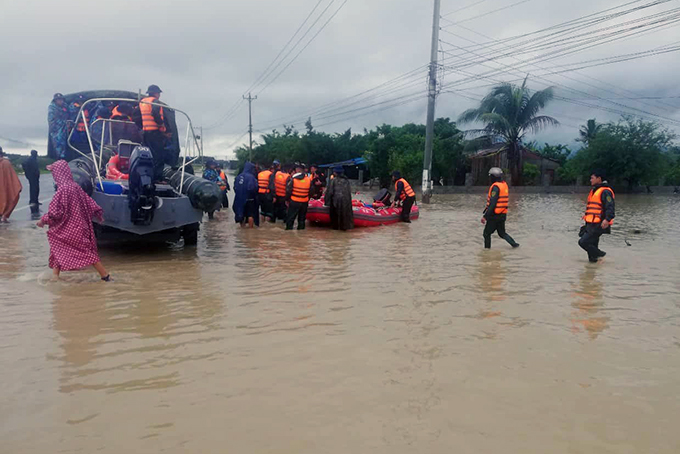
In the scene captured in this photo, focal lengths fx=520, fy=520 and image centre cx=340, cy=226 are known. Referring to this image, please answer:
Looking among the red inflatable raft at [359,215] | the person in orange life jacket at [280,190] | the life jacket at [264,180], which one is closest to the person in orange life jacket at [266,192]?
the life jacket at [264,180]

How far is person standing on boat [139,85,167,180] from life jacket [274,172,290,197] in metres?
4.09

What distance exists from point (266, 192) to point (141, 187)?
5751 mm

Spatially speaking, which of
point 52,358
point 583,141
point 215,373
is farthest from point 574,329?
point 583,141

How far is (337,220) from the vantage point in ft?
38.6

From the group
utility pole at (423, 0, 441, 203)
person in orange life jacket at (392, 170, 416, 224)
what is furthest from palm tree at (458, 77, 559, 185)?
person in orange life jacket at (392, 170, 416, 224)

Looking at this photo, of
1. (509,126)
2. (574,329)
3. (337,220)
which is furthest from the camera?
(509,126)

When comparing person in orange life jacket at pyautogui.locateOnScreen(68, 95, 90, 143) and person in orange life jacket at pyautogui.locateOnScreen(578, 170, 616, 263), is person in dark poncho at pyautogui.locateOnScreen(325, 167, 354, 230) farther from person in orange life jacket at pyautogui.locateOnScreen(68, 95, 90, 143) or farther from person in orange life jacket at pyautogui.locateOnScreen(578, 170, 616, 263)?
person in orange life jacket at pyautogui.locateOnScreen(578, 170, 616, 263)

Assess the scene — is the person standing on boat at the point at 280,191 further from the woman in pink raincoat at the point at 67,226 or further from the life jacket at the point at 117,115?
the woman in pink raincoat at the point at 67,226

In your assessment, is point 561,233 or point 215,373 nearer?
point 215,373

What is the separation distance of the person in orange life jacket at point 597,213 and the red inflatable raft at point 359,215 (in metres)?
5.49

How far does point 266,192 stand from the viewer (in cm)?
1276

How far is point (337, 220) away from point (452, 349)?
7.68m

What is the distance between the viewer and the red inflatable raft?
39.9ft

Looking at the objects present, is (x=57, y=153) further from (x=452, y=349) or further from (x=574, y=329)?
(x=574, y=329)
